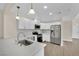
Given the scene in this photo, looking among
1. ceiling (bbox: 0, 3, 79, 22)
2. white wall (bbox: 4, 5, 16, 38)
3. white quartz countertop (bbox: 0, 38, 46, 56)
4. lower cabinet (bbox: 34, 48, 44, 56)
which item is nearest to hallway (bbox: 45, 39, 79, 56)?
lower cabinet (bbox: 34, 48, 44, 56)

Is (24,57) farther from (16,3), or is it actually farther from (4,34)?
(16,3)

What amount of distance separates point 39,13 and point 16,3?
0.41 meters

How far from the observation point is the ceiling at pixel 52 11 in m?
1.48

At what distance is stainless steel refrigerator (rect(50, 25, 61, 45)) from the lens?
162cm

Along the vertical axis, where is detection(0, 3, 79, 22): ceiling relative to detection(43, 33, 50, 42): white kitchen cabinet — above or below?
above

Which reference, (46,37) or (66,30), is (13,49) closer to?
(46,37)

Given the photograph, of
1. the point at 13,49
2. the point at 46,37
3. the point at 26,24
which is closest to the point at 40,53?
the point at 46,37

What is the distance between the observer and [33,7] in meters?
1.51

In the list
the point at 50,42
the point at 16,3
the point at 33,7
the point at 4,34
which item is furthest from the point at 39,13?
the point at 4,34

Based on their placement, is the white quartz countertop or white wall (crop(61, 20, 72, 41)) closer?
the white quartz countertop

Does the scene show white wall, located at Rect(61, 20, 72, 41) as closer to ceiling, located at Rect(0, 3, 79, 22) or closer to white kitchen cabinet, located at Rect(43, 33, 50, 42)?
ceiling, located at Rect(0, 3, 79, 22)

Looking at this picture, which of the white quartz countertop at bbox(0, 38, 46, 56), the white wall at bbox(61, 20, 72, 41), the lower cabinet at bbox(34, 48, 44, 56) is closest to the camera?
the white quartz countertop at bbox(0, 38, 46, 56)

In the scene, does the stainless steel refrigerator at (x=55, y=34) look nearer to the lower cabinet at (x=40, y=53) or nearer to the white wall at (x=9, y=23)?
the lower cabinet at (x=40, y=53)

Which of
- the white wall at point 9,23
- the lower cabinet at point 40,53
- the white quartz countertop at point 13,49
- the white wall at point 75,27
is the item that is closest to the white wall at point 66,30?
the white wall at point 75,27
